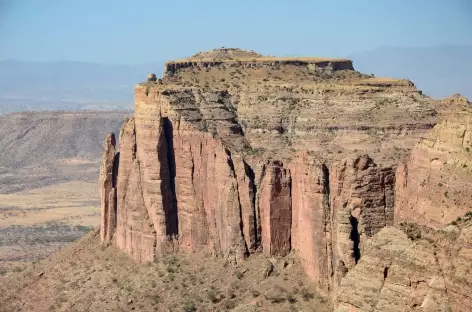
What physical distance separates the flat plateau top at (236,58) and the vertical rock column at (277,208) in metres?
24.2

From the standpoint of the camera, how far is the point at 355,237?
58.2 m

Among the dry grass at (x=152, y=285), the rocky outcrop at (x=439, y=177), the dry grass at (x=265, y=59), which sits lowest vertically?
the dry grass at (x=152, y=285)

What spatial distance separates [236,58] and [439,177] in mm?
42561

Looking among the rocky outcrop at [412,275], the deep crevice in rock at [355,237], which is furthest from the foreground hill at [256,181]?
the rocky outcrop at [412,275]

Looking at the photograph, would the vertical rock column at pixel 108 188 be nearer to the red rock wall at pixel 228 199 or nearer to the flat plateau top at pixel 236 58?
the red rock wall at pixel 228 199

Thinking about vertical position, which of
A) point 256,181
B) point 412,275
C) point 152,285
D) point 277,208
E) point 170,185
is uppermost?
point 412,275

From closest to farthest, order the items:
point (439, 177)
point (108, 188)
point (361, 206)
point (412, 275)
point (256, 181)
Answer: point (412, 275) < point (439, 177) < point (361, 206) < point (256, 181) < point (108, 188)

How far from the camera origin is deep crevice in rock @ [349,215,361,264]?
57.6m

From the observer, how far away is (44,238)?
143 m

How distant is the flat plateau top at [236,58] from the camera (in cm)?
9150

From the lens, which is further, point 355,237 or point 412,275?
point 355,237

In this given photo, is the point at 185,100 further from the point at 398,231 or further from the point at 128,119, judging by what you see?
the point at 398,231

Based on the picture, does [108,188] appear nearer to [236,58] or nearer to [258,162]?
[236,58]

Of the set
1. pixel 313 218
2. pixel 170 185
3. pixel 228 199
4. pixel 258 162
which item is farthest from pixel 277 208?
pixel 170 185
